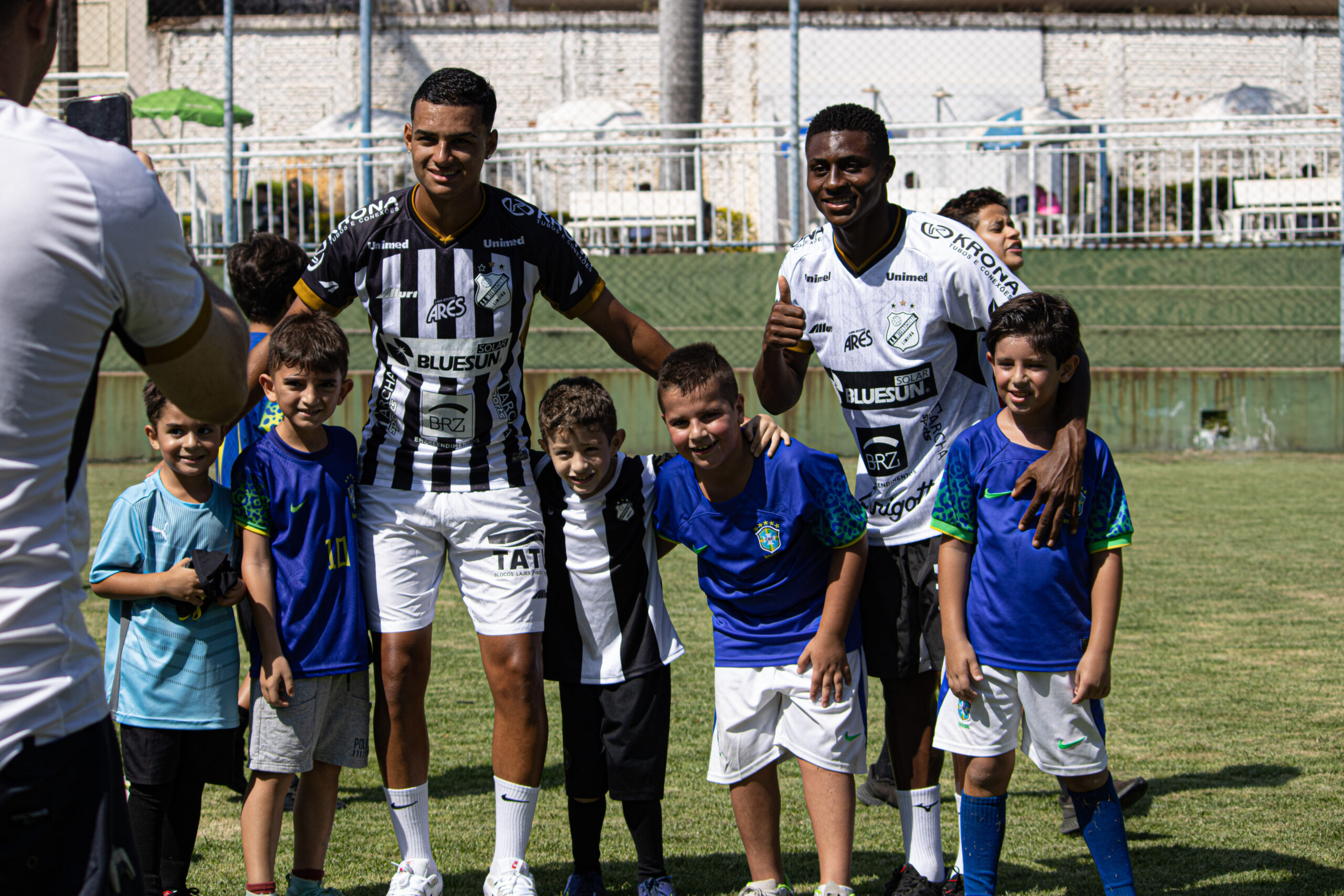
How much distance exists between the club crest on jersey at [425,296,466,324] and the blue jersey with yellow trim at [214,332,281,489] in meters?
0.87

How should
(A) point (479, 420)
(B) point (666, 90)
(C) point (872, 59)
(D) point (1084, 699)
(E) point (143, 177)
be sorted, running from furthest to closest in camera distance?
(C) point (872, 59) → (B) point (666, 90) → (A) point (479, 420) → (D) point (1084, 699) → (E) point (143, 177)

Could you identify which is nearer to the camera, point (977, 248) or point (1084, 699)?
→ point (1084, 699)

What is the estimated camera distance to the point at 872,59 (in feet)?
83.4

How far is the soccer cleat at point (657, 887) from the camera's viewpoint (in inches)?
138

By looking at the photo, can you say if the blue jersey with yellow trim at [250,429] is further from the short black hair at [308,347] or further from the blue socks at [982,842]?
the blue socks at [982,842]

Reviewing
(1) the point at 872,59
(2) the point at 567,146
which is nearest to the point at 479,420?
(2) the point at 567,146

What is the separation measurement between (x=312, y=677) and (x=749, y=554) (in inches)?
47.6

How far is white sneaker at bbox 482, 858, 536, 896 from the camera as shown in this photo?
11.2 ft

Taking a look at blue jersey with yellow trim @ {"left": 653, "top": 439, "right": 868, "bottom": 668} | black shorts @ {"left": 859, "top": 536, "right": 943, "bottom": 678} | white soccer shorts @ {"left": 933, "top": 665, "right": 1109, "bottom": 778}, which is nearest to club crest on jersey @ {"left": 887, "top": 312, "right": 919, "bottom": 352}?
blue jersey with yellow trim @ {"left": 653, "top": 439, "right": 868, "bottom": 668}

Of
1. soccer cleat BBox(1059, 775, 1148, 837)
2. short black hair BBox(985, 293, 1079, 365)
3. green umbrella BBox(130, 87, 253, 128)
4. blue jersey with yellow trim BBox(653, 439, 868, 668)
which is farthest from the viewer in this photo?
green umbrella BBox(130, 87, 253, 128)

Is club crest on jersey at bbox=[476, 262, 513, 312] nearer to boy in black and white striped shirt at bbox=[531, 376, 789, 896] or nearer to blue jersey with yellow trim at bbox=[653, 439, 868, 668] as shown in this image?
boy in black and white striped shirt at bbox=[531, 376, 789, 896]

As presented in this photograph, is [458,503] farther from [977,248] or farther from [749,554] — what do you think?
[977,248]

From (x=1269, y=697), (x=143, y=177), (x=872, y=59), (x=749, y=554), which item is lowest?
(x=1269, y=697)

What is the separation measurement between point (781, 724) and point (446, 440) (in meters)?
1.22
